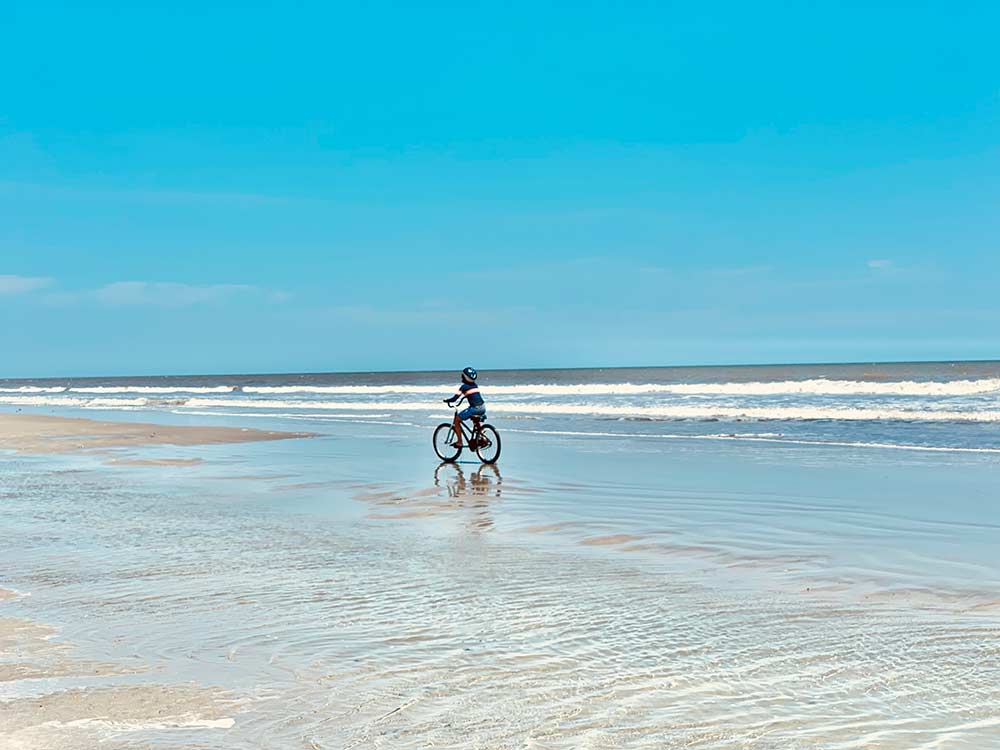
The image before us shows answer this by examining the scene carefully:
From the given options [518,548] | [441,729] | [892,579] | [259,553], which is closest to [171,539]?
[259,553]

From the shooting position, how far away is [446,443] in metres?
20.0

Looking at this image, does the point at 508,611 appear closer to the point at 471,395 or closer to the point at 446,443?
the point at 471,395

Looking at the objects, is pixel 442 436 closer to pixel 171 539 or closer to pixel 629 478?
pixel 629 478

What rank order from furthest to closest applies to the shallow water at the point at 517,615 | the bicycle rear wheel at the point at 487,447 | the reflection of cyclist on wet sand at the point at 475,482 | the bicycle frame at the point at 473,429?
1. the bicycle frame at the point at 473,429
2. the bicycle rear wheel at the point at 487,447
3. the reflection of cyclist on wet sand at the point at 475,482
4. the shallow water at the point at 517,615

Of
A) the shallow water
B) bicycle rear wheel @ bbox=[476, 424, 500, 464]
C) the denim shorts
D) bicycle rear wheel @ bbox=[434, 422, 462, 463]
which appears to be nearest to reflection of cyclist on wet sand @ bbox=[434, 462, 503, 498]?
the shallow water

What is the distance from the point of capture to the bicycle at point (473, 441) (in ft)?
63.5

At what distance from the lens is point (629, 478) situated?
1533 centimetres

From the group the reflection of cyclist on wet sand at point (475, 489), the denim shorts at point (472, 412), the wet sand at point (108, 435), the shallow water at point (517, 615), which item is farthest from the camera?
the wet sand at point (108, 435)

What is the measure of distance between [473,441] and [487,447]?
0.31m

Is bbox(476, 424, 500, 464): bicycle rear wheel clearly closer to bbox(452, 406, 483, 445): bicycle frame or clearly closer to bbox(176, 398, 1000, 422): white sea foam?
bbox(452, 406, 483, 445): bicycle frame

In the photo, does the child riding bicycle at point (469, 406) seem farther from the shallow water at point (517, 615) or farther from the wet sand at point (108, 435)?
the wet sand at point (108, 435)

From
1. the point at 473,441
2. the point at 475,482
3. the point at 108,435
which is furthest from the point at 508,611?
the point at 108,435

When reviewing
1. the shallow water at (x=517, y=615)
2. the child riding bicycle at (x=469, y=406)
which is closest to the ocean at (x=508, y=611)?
the shallow water at (x=517, y=615)

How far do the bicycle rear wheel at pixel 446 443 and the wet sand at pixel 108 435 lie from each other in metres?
7.52
